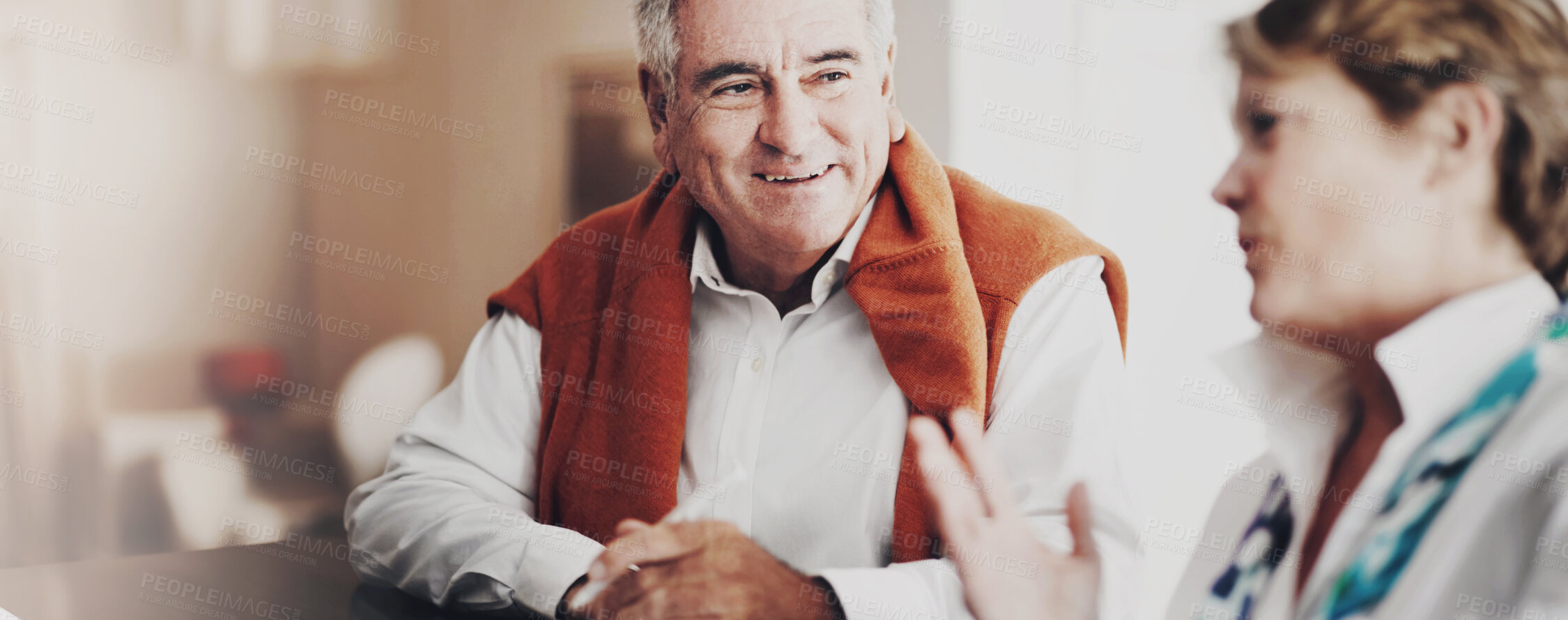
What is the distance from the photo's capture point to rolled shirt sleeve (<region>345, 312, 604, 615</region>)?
130cm

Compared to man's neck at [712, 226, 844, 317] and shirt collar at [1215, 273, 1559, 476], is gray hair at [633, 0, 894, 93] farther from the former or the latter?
shirt collar at [1215, 273, 1559, 476]

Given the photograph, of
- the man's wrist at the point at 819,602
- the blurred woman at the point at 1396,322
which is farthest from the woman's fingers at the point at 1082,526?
the man's wrist at the point at 819,602

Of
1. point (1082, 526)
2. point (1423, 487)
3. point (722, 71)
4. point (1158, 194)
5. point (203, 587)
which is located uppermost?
point (722, 71)

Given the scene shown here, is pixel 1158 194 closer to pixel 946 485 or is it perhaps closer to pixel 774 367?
pixel 946 485

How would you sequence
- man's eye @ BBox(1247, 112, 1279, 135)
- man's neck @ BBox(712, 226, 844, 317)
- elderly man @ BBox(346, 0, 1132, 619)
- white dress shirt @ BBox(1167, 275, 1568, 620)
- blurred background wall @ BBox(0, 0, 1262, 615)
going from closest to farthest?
white dress shirt @ BBox(1167, 275, 1568, 620) < man's eye @ BBox(1247, 112, 1279, 135) < elderly man @ BBox(346, 0, 1132, 619) < man's neck @ BBox(712, 226, 844, 317) < blurred background wall @ BBox(0, 0, 1262, 615)

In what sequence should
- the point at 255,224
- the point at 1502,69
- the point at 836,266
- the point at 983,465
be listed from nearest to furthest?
the point at 1502,69 → the point at 983,465 → the point at 836,266 → the point at 255,224

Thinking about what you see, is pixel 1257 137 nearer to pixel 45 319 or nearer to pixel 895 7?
pixel 895 7

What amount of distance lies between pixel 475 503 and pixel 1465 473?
44.2 inches

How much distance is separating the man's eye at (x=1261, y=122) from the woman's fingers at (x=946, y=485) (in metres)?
0.44

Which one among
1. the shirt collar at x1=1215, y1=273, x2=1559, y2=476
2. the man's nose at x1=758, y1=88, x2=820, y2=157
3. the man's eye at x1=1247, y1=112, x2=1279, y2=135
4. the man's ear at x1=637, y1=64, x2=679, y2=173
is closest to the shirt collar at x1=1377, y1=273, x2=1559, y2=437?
the shirt collar at x1=1215, y1=273, x2=1559, y2=476

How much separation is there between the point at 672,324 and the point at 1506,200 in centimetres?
88

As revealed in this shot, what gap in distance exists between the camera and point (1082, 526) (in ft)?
3.46

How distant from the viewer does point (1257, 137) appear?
0.99m

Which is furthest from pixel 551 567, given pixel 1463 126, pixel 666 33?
pixel 1463 126
